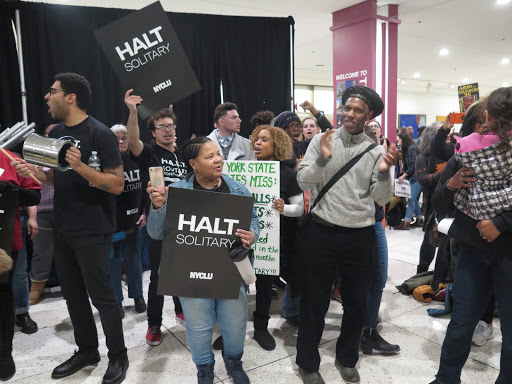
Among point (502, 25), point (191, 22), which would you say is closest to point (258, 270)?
point (191, 22)

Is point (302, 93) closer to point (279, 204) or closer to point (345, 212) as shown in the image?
point (279, 204)

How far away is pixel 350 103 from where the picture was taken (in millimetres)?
2051

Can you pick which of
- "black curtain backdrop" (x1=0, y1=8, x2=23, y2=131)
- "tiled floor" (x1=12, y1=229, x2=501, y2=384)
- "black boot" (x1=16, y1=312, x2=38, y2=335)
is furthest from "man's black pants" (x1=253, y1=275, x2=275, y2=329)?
"black curtain backdrop" (x1=0, y1=8, x2=23, y2=131)

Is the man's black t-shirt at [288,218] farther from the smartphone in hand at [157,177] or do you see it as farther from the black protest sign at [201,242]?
the smartphone in hand at [157,177]

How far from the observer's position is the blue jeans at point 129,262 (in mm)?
3336

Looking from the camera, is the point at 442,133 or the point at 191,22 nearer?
the point at 442,133

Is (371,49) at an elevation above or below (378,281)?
above

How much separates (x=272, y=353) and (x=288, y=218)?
3.02 ft

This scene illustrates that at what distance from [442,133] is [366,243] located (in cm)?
138

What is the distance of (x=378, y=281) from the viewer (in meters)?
2.59

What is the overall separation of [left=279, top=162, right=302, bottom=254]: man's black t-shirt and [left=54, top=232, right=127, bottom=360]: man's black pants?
1.16 m

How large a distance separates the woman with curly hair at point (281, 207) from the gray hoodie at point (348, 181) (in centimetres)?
49

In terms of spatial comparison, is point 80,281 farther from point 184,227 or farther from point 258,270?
point 258,270

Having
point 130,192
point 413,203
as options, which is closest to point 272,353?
point 130,192
